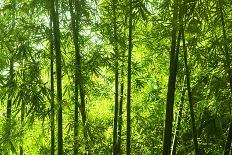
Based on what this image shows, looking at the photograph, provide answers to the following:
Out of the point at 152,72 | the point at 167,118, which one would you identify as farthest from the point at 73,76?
the point at 152,72

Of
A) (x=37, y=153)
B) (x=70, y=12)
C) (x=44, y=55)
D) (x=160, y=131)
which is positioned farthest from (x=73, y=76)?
(x=160, y=131)

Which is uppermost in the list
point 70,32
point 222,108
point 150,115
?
point 70,32

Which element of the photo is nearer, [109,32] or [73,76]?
[73,76]

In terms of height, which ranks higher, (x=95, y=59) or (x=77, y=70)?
(x=95, y=59)

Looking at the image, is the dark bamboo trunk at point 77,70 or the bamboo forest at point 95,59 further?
the dark bamboo trunk at point 77,70

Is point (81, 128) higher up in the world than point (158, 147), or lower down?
higher up

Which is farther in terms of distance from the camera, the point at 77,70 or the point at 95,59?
the point at 95,59

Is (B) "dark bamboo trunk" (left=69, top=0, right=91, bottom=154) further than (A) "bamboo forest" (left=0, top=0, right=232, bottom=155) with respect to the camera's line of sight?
Yes

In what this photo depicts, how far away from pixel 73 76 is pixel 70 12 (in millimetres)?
788

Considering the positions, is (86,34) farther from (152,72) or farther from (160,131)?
(160,131)

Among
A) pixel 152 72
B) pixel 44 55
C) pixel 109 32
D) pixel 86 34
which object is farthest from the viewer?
pixel 152 72

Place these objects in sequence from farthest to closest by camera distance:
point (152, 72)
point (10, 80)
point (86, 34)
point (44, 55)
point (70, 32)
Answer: point (152, 72) → point (86, 34) → point (70, 32) → point (44, 55) → point (10, 80)

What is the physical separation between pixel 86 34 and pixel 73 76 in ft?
4.49

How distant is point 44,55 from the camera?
4.21 metres
